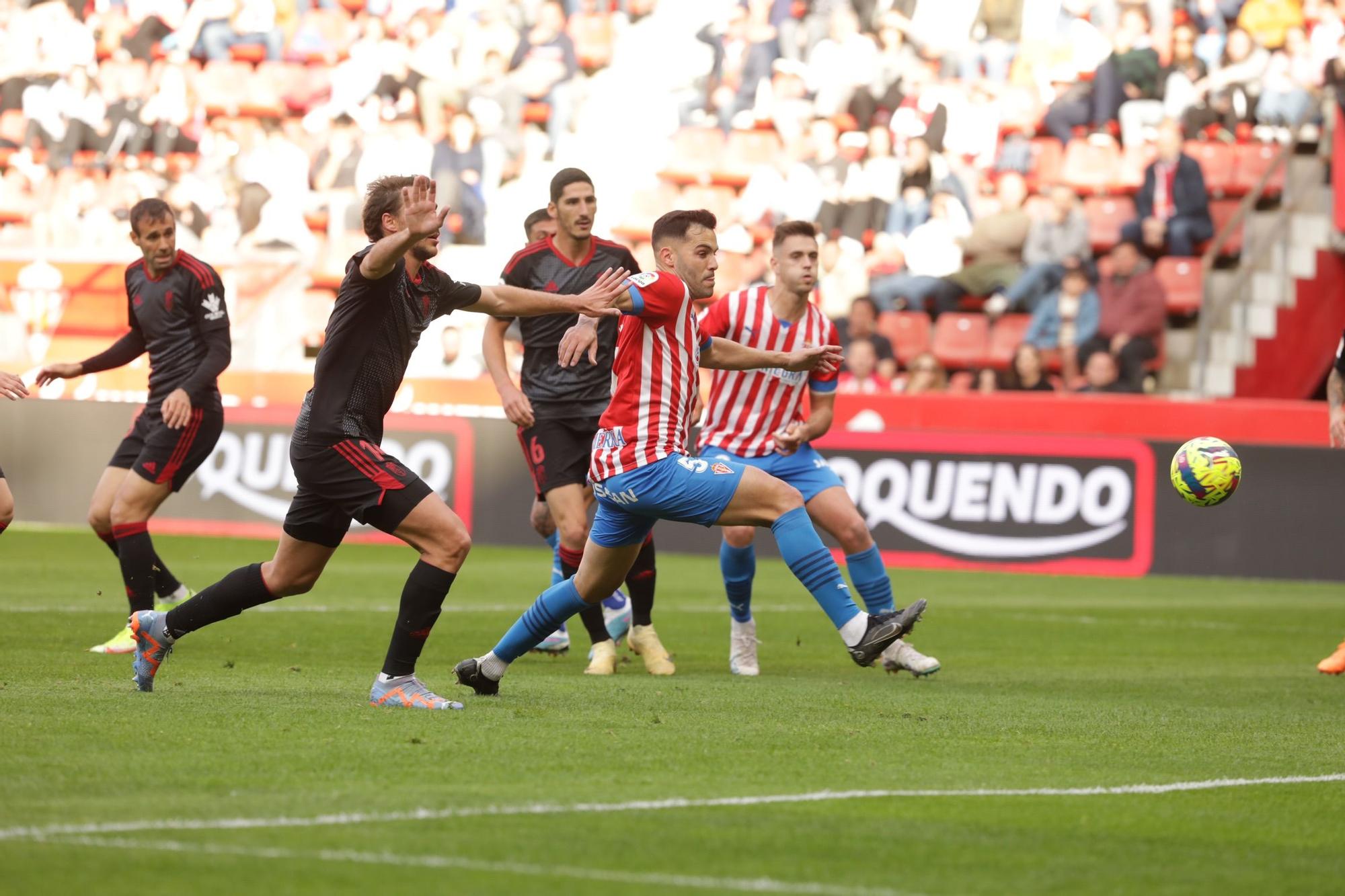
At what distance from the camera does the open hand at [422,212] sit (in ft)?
23.7

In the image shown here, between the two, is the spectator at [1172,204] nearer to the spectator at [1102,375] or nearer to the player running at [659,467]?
the spectator at [1102,375]

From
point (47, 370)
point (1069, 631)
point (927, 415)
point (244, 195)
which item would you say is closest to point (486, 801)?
point (47, 370)

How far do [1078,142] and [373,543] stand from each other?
9.04m

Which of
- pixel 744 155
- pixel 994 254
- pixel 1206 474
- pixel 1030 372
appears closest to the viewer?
pixel 1206 474

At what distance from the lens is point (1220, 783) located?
652 centimetres

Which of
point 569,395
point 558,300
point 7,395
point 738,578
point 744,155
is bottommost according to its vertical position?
point 738,578

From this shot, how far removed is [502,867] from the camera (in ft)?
15.7

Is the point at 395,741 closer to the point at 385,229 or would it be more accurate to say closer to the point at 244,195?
the point at 385,229

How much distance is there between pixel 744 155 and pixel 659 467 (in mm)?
16695

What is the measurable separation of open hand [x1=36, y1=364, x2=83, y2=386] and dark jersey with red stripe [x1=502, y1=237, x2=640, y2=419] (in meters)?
2.36

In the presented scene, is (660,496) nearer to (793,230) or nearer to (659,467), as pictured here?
(659,467)

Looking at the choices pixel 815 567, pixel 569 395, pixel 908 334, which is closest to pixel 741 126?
pixel 908 334

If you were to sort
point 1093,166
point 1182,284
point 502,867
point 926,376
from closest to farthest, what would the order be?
1. point 502,867
2. point 926,376
3. point 1182,284
4. point 1093,166

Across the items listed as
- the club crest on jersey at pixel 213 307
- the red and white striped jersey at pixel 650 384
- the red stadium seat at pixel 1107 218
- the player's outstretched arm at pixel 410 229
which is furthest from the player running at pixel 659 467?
the red stadium seat at pixel 1107 218
